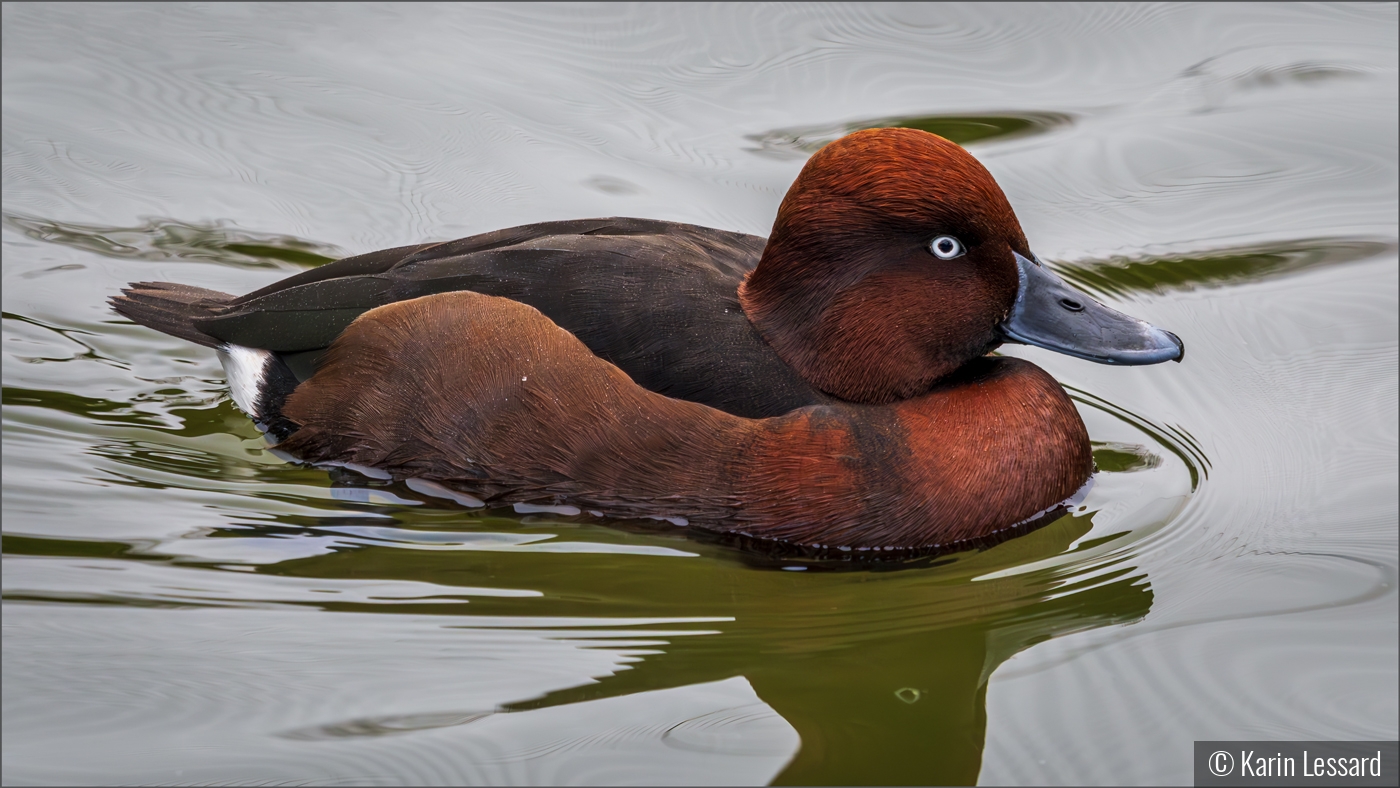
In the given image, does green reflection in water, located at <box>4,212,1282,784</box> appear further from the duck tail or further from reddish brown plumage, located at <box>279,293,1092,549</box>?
the duck tail

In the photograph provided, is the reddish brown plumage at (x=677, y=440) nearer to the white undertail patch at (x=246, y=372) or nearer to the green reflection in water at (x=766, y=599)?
the green reflection in water at (x=766, y=599)

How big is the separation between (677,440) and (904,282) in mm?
940

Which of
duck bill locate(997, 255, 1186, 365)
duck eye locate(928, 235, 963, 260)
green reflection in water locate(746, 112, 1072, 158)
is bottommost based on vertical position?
duck bill locate(997, 255, 1186, 365)

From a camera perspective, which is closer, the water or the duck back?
the water

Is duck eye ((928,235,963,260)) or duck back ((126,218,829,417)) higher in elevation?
duck eye ((928,235,963,260))

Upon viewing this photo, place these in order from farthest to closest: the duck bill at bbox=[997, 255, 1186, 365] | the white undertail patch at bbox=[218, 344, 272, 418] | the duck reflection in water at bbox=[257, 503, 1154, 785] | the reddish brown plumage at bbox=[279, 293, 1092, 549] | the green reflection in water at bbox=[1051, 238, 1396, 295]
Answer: the green reflection in water at bbox=[1051, 238, 1396, 295]
the white undertail patch at bbox=[218, 344, 272, 418]
the duck bill at bbox=[997, 255, 1186, 365]
the reddish brown plumage at bbox=[279, 293, 1092, 549]
the duck reflection in water at bbox=[257, 503, 1154, 785]

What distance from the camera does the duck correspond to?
530 cm

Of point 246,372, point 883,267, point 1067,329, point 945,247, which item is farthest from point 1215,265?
point 246,372

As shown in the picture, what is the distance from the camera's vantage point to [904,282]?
17.7 feet

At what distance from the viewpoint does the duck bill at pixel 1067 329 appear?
552cm

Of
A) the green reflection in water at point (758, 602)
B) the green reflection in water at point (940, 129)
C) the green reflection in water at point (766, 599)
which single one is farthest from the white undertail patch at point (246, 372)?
the green reflection in water at point (940, 129)

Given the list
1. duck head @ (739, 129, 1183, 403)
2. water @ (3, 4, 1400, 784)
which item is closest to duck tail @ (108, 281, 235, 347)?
water @ (3, 4, 1400, 784)

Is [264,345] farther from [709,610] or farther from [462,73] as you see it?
[462,73]

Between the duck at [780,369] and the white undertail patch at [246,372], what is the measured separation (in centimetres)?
43
